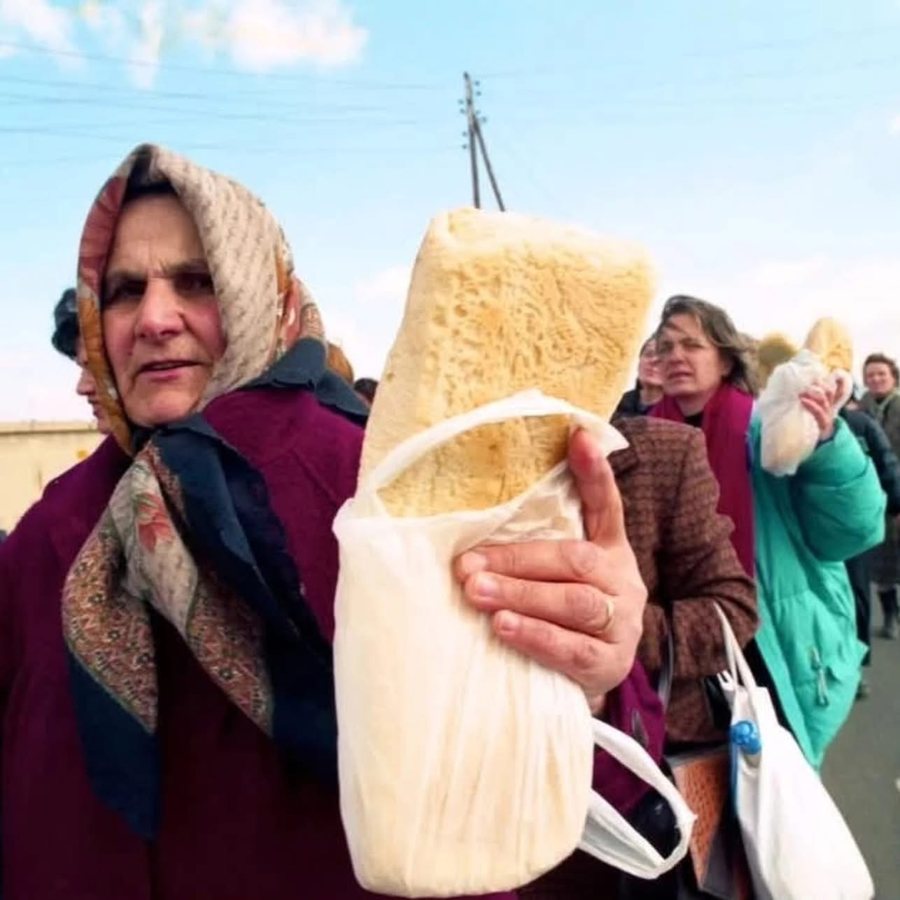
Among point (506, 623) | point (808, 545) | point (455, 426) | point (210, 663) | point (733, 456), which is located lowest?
point (808, 545)

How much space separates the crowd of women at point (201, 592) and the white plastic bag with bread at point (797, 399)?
1500 millimetres

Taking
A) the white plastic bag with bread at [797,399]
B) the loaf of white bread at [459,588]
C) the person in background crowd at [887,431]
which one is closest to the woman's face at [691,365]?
the white plastic bag with bread at [797,399]

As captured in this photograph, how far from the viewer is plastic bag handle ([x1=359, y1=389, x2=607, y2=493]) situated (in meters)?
0.82

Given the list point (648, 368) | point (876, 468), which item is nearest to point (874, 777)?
point (876, 468)

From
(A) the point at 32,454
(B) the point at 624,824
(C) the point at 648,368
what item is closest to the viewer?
(B) the point at 624,824

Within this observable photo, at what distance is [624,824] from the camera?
1.09 m

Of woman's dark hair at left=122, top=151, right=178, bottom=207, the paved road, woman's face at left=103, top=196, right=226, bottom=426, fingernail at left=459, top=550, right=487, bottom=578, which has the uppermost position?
woman's dark hair at left=122, top=151, right=178, bottom=207

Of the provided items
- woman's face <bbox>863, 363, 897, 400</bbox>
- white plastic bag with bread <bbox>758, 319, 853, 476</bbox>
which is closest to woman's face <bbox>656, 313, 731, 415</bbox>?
white plastic bag with bread <bbox>758, 319, 853, 476</bbox>

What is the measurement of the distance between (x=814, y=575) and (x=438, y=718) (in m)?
2.29

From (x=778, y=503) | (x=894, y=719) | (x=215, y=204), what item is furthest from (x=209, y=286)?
(x=894, y=719)

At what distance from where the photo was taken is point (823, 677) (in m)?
2.62

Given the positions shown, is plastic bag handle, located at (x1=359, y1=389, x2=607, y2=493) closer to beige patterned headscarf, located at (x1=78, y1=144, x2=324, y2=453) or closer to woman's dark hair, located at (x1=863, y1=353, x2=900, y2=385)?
beige patterned headscarf, located at (x1=78, y1=144, x2=324, y2=453)

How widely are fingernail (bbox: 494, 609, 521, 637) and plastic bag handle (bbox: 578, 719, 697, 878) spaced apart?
0.27 m

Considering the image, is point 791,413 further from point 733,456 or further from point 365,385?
point 365,385
